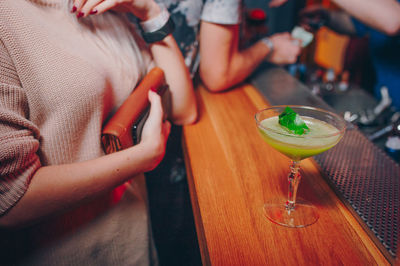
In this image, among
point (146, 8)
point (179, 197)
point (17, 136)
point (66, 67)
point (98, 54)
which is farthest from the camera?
point (179, 197)

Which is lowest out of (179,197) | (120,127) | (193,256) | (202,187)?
(193,256)

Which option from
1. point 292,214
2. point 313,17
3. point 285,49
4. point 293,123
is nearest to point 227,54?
point 285,49

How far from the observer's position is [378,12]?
1.51 metres

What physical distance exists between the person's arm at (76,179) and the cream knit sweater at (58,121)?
0.10ft

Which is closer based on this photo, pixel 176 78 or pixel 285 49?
pixel 176 78

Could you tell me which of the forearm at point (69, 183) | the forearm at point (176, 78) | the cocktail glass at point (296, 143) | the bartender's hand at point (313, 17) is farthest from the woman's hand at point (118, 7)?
the bartender's hand at point (313, 17)

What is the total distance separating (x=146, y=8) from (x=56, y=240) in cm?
96

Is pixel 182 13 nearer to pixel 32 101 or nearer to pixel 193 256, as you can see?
pixel 32 101

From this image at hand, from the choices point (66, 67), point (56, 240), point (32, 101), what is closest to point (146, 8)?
point (66, 67)

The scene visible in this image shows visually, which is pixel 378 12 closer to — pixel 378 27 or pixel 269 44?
pixel 378 27

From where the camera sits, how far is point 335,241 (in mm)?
754

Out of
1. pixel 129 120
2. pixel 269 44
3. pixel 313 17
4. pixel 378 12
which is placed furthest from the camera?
pixel 313 17

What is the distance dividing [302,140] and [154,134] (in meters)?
0.53

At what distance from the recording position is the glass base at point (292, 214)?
31.9 inches
